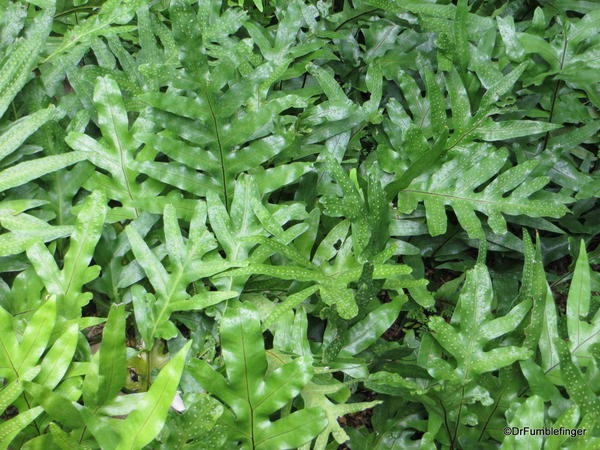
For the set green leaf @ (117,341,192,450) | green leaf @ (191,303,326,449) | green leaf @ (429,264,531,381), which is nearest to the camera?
green leaf @ (117,341,192,450)

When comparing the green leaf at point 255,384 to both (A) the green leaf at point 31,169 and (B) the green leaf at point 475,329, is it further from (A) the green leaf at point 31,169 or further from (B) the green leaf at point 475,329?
(A) the green leaf at point 31,169

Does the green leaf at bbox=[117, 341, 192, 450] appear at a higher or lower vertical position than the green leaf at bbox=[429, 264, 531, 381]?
higher

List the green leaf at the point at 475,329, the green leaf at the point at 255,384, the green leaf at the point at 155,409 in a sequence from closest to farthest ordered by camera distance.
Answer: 1. the green leaf at the point at 155,409
2. the green leaf at the point at 255,384
3. the green leaf at the point at 475,329

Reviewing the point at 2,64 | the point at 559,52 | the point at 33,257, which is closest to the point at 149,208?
the point at 33,257

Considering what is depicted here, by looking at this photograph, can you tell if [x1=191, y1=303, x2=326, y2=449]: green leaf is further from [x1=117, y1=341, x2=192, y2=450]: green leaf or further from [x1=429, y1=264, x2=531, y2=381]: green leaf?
[x1=429, y1=264, x2=531, y2=381]: green leaf

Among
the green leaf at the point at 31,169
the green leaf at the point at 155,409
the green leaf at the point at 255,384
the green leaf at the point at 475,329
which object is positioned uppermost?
the green leaf at the point at 31,169

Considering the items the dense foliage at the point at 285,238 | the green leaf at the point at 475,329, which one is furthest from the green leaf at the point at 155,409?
the green leaf at the point at 475,329

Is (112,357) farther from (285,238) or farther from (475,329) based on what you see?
(475,329)

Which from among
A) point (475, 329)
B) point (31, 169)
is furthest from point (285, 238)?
point (31, 169)

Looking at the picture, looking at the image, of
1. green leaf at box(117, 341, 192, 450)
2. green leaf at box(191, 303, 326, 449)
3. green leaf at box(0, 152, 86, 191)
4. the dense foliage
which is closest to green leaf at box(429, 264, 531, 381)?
the dense foliage
